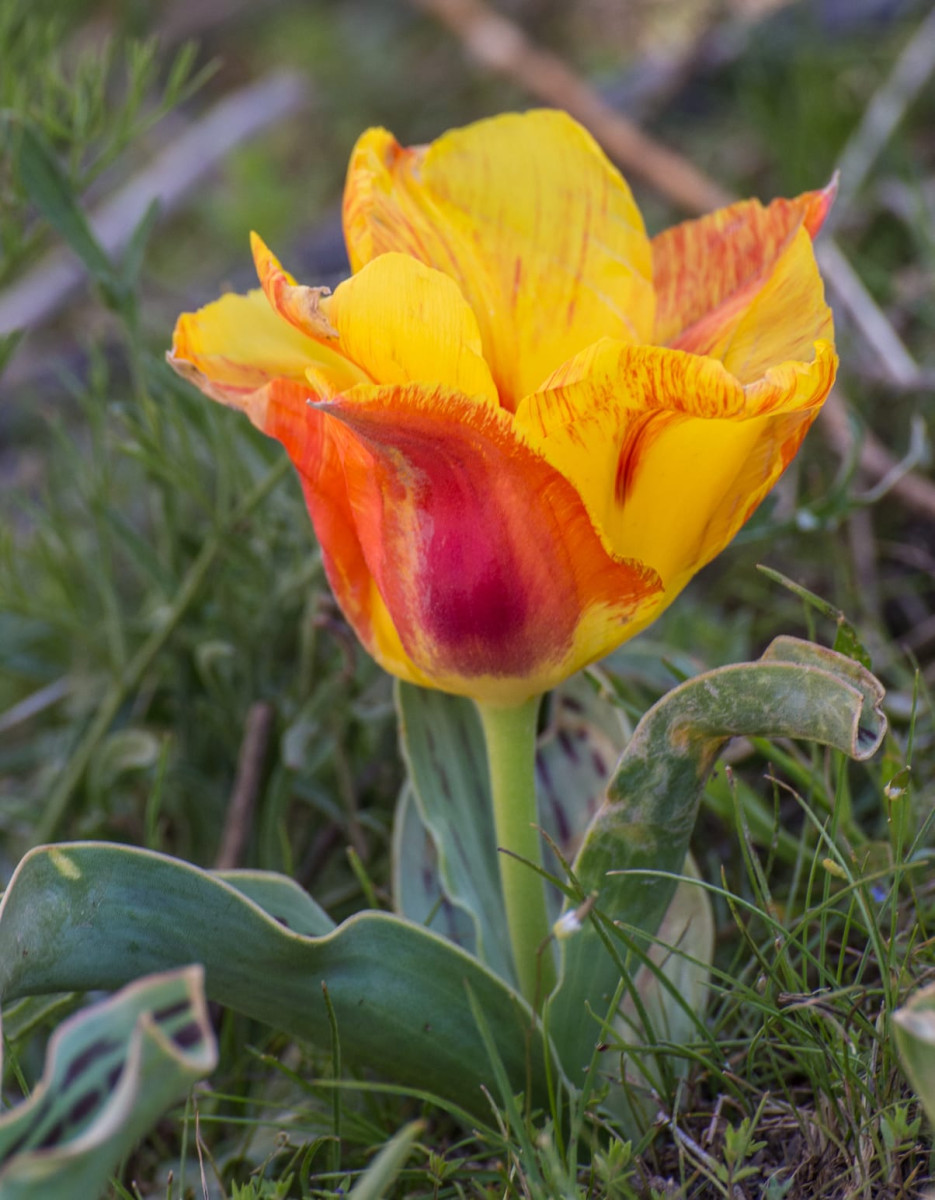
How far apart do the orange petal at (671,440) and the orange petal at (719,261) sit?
0.10 m

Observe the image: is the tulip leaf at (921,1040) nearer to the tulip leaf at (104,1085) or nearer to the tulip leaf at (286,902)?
the tulip leaf at (104,1085)

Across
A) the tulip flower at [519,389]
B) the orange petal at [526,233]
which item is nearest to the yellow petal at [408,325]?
the tulip flower at [519,389]

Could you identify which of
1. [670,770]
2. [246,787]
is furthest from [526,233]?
[246,787]

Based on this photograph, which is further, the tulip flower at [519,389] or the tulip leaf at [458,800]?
the tulip leaf at [458,800]

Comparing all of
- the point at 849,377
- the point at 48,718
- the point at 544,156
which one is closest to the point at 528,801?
the point at 544,156

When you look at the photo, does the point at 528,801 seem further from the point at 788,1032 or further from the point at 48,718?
the point at 48,718

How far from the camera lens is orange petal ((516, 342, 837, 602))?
1.94ft

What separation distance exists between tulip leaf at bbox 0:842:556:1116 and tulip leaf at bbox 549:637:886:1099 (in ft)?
0.14

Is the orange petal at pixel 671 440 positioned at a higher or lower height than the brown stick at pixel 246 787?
higher

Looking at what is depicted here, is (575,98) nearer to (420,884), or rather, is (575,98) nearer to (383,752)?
(383,752)

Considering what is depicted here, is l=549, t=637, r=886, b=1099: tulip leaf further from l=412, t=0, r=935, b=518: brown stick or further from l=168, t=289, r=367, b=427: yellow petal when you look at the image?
l=412, t=0, r=935, b=518: brown stick

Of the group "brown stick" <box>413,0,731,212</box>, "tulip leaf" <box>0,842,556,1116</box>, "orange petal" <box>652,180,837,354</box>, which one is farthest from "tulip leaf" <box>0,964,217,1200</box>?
"brown stick" <box>413,0,731,212</box>

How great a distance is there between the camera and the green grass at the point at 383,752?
2.32 feet

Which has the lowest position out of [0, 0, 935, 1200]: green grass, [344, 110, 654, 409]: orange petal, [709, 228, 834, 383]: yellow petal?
[0, 0, 935, 1200]: green grass
